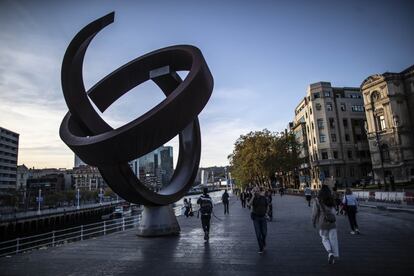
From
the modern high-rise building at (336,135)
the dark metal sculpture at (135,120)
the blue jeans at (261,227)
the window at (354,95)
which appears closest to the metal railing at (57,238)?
the dark metal sculpture at (135,120)

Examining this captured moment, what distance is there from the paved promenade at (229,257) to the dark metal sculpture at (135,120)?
2.76 metres

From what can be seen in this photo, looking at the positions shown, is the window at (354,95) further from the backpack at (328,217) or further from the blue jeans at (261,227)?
the backpack at (328,217)

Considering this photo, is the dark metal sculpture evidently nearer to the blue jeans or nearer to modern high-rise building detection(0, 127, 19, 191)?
the blue jeans

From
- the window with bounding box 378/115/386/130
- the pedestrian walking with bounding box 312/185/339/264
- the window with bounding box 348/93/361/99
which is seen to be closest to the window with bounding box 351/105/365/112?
the window with bounding box 348/93/361/99

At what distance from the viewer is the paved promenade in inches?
277

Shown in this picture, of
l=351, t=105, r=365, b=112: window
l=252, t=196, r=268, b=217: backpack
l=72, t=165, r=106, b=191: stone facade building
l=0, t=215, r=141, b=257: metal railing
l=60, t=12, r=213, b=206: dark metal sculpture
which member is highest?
l=351, t=105, r=365, b=112: window

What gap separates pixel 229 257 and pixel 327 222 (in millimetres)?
2803

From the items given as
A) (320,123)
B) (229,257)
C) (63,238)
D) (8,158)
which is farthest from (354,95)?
(8,158)

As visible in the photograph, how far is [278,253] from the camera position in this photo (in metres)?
8.64

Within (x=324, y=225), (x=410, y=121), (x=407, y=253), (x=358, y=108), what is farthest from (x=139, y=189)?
(x=358, y=108)

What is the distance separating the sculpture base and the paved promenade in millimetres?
791

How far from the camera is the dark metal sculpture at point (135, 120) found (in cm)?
1066

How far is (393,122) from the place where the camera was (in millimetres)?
51781

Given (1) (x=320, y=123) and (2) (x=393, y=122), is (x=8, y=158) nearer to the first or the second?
(1) (x=320, y=123)
